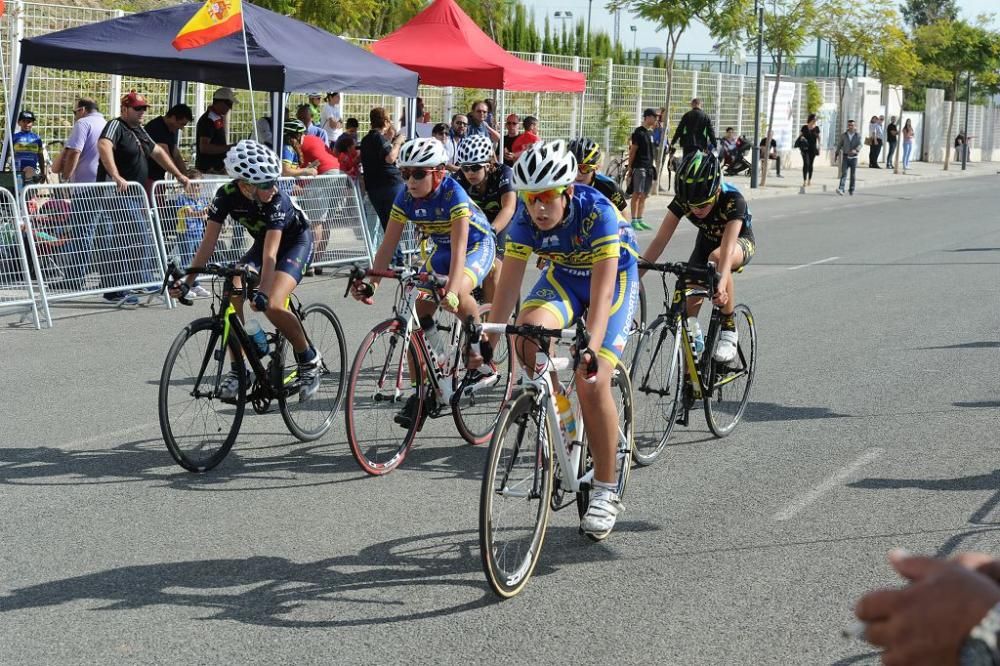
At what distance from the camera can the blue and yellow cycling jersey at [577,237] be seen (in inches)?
225

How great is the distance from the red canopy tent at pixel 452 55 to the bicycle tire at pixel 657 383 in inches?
484

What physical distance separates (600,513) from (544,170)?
62.8 inches

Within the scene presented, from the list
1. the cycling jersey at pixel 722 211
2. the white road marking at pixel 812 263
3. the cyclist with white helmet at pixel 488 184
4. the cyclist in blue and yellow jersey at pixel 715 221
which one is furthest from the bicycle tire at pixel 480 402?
the white road marking at pixel 812 263

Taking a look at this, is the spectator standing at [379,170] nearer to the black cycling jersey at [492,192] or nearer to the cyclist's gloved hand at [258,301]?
the black cycling jersey at [492,192]

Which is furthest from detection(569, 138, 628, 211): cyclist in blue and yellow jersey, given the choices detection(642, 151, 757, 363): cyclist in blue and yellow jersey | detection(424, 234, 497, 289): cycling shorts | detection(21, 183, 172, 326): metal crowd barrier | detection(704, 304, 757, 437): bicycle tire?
detection(21, 183, 172, 326): metal crowd barrier

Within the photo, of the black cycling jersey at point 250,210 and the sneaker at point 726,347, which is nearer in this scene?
the black cycling jersey at point 250,210

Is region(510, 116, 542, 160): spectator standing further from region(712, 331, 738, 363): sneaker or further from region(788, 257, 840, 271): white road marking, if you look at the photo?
region(712, 331, 738, 363): sneaker

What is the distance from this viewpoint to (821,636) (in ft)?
15.7

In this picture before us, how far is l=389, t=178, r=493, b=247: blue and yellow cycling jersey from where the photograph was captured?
7648 millimetres

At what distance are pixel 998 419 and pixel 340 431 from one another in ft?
15.0

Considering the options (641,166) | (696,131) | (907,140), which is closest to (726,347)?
(641,166)

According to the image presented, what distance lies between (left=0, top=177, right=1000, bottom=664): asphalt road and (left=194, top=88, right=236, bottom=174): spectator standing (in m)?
5.50

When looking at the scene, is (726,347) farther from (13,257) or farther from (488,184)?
(13,257)

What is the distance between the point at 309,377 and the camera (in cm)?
755
